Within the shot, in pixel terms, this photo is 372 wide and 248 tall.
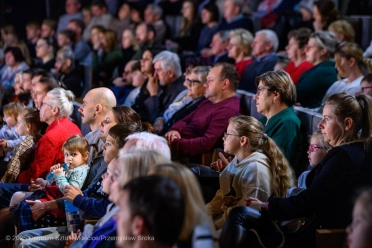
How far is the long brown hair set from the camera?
3.36 meters

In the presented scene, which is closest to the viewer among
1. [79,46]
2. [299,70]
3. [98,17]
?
[299,70]

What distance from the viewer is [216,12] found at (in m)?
7.83

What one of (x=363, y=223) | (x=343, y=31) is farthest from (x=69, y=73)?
(x=363, y=223)

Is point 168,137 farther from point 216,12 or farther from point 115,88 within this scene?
point 216,12

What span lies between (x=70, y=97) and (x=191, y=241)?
277 centimetres

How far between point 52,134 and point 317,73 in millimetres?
2186

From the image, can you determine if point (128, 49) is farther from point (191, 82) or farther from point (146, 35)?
point (191, 82)

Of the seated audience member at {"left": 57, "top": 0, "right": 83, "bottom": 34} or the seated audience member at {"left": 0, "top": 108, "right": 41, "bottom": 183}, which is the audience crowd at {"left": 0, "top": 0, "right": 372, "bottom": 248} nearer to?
the seated audience member at {"left": 0, "top": 108, "right": 41, "bottom": 183}

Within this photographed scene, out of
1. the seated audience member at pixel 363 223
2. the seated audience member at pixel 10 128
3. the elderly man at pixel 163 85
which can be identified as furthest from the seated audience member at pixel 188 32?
the seated audience member at pixel 363 223

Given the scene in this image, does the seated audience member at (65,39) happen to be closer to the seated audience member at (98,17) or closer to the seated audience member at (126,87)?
the seated audience member at (98,17)

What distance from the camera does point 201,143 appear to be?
455 cm

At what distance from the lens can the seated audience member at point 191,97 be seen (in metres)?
5.17

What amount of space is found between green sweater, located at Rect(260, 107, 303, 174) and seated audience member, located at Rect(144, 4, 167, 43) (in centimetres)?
448

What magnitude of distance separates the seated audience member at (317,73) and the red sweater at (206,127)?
78 cm
